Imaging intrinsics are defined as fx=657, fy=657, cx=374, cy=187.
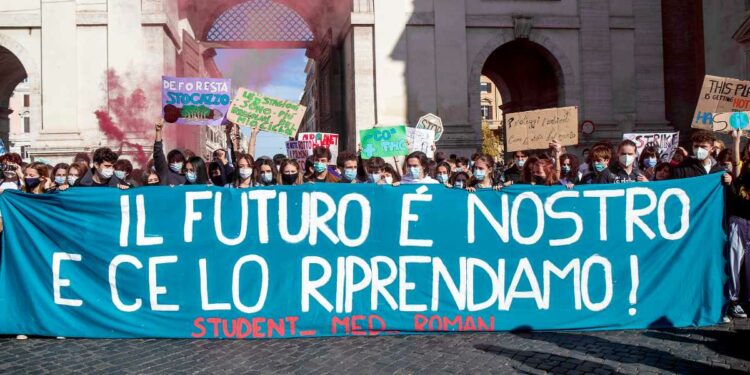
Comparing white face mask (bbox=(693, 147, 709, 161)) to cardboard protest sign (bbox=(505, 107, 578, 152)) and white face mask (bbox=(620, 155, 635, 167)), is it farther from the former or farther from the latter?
cardboard protest sign (bbox=(505, 107, 578, 152))

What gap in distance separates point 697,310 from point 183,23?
18.0 meters

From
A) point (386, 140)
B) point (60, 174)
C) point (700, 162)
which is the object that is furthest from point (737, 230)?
point (60, 174)

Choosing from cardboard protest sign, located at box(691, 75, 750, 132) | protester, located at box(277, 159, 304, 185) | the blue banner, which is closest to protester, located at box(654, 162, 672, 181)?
the blue banner

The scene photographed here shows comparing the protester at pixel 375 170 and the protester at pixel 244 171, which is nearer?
the protester at pixel 244 171

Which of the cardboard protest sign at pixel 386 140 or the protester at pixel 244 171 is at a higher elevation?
the cardboard protest sign at pixel 386 140

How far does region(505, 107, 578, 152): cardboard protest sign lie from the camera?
10.2 m

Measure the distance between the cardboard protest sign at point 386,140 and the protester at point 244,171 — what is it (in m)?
4.04

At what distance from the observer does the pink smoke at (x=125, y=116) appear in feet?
55.8

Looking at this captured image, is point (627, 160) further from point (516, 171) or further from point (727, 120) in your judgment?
point (727, 120)

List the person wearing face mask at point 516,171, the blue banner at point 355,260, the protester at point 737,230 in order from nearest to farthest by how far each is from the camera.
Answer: the blue banner at point 355,260 → the protester at point 737,230 → the person wearing face mask at point 516,171

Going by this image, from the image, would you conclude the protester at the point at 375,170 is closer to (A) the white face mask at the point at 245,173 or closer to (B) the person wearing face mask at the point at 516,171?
(A) the white face mask at the point at 245,173

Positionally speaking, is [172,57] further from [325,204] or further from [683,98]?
[683,98]

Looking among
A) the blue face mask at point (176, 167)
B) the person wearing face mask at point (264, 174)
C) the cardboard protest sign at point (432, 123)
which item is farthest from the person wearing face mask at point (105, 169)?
the cardboard protest sign at point (432, 123)

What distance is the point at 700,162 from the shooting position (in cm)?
700
